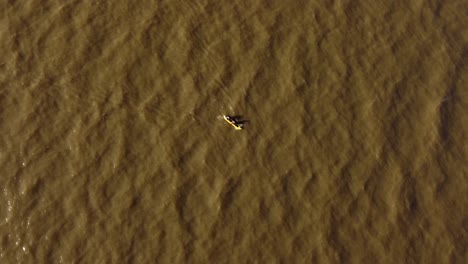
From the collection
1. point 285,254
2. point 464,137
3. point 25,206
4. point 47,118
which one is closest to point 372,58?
point 464,137

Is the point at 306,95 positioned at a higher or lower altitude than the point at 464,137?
higher

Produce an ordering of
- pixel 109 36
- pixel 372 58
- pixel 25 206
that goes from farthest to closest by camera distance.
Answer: pixel 372 58
pixel 109 36
pixel 25 206

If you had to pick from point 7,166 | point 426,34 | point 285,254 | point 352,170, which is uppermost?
point 426,34

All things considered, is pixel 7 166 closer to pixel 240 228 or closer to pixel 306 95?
pixel 240 228

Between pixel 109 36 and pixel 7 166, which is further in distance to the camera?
pixel 109 36

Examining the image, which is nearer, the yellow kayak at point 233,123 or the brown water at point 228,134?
the brown water at point 228,134

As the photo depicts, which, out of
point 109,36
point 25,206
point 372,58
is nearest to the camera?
point 25,206

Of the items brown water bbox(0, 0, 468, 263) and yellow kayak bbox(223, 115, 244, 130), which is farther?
yellow kayak bbox(223, 115, 244, 130)
